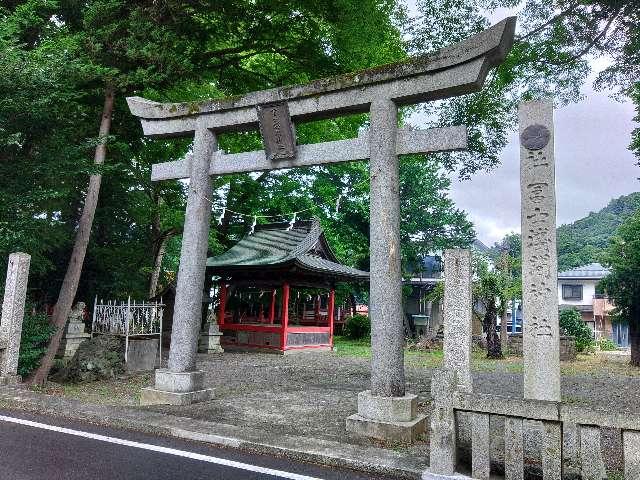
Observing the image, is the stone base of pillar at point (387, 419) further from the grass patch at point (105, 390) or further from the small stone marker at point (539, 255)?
the grass patch at point (105, 390)

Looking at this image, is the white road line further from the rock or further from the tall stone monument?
the rock

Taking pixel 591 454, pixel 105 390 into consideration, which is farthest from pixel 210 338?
pixel 591 454

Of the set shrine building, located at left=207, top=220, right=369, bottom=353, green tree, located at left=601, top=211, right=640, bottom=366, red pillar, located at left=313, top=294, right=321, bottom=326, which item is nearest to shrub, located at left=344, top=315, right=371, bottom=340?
red pillar, located at left=313, top=294, right=321, bottom=326

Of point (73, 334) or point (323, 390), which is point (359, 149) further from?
point (73, 334)

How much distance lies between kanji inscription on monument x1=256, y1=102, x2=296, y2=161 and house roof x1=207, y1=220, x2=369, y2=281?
36.5 feet

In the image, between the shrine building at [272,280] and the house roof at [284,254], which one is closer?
the house roof at [284,254]

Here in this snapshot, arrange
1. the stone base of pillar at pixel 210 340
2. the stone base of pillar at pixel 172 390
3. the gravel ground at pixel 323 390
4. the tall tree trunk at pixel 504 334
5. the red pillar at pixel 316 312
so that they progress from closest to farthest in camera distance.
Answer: the gravel ground at pixel 323 390 → the stone base of pillar at pixel 172 390 → the stone base of pillar at pixel 210 340 → the tall tree trunk at pixel 504 334 → the red pillar at pixel 316 312

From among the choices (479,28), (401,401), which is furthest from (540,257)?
(479,28)

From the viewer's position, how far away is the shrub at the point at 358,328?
96.0 ft

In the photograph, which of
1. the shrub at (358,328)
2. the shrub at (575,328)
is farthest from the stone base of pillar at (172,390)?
the shrub at (358,328)

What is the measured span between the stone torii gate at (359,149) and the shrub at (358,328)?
22.0m

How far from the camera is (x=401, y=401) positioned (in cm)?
596

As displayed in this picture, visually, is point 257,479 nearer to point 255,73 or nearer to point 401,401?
point 401,401

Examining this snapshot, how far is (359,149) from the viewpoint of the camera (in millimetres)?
6848
